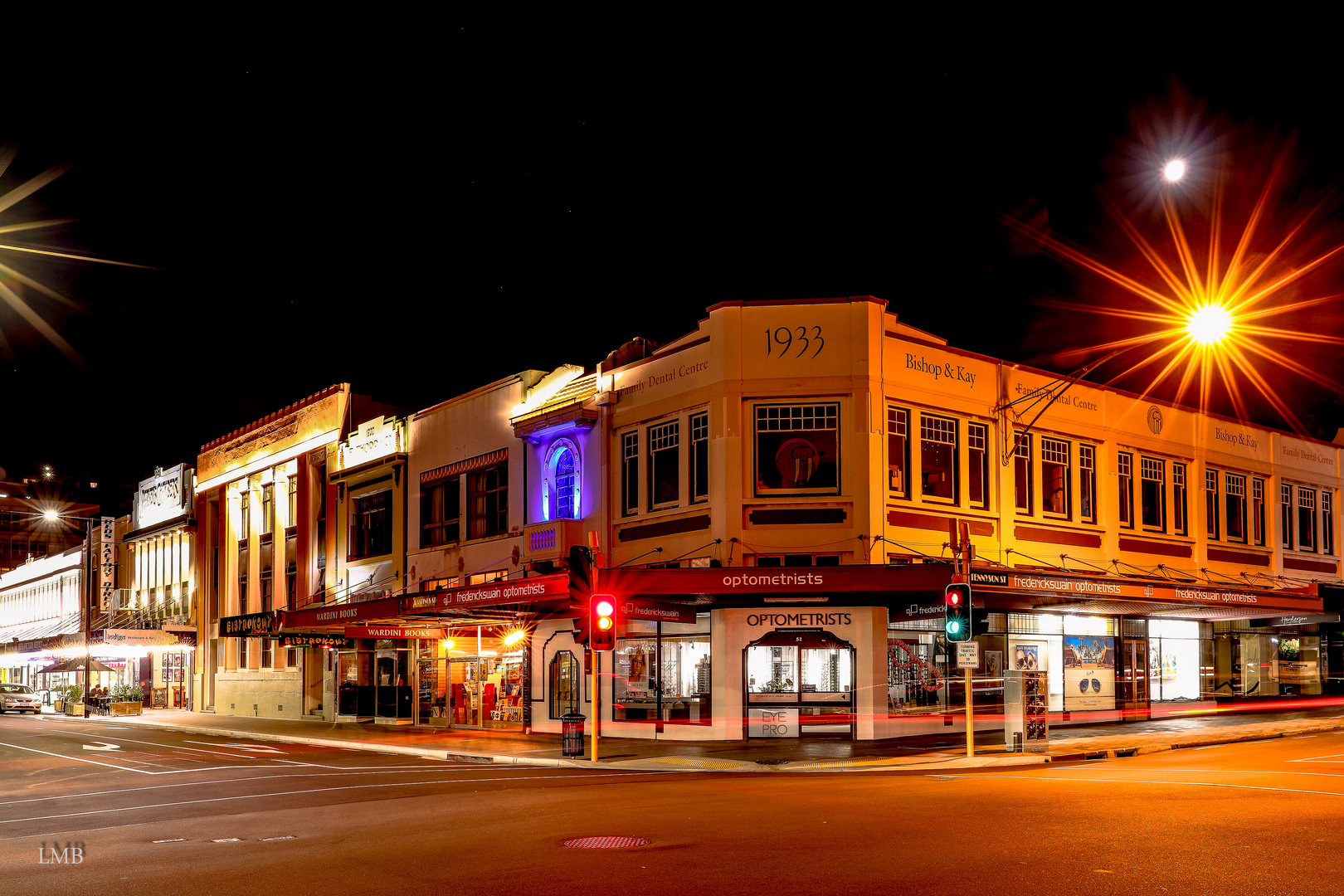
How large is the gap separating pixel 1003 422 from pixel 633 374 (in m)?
8.89

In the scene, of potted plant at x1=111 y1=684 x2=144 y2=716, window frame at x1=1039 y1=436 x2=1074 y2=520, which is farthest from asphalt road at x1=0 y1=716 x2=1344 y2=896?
potted plant at x1=111 y1=684 x2=144 y2=716

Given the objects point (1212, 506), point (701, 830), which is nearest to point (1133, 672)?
point (1212, 506)

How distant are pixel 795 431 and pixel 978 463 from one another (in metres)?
4.86

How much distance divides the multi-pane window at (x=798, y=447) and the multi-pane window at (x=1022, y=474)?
17.4ft

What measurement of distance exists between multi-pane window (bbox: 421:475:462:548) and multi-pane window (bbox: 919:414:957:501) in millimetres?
13966

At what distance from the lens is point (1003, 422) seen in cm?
2888

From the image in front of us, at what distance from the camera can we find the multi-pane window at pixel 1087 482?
1210 inches

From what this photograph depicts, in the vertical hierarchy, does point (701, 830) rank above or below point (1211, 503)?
below

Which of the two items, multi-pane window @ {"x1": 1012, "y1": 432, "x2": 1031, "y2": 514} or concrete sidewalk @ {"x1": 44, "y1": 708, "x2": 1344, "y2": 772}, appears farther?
multi-pane window @ {"x1": 1012, "y1": 432, "x2": 1031, "y2": 514}

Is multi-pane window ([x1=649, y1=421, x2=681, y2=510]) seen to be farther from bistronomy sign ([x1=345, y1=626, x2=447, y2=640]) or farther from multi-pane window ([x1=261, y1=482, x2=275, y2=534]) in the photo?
multi-pane window ([x1=261, y1=482, x2=275, y2=534])

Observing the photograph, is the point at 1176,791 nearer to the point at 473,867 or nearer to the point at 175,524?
the point at 473,867

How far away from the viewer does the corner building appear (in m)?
26.2

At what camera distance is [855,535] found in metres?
26.1

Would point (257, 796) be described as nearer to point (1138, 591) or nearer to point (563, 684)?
point (563, 684)
